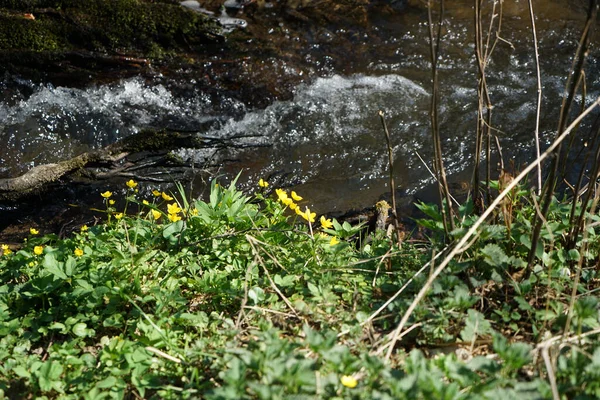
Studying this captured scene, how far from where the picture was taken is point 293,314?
2.58m

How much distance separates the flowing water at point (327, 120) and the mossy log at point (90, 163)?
8.6 inches

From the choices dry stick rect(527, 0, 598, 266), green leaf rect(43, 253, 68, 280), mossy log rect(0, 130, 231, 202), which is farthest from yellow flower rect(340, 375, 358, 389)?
mossy log rect(0, 130, 231, 202)

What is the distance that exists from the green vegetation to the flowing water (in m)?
2.18

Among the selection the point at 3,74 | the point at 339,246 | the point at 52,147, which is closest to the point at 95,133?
the point at 52,147

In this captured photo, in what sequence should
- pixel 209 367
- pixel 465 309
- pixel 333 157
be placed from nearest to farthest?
pixel 209 367, pixel 465 309, pixel 333 157

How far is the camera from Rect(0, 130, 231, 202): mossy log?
5113mm

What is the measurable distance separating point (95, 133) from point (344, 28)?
3.15 metres

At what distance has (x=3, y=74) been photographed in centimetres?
625

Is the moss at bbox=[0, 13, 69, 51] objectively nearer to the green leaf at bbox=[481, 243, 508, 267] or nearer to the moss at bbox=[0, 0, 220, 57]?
the moss at bbox=[0, 0, 220, 57]

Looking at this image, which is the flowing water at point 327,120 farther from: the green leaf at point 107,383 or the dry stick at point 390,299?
the green leaf at point 107,383

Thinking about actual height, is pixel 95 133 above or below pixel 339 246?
below

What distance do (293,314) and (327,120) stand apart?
374 centimetres

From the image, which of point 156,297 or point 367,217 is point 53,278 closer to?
point 156,297

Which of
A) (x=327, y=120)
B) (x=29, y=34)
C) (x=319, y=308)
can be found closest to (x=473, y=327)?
(x=319, y=308)
